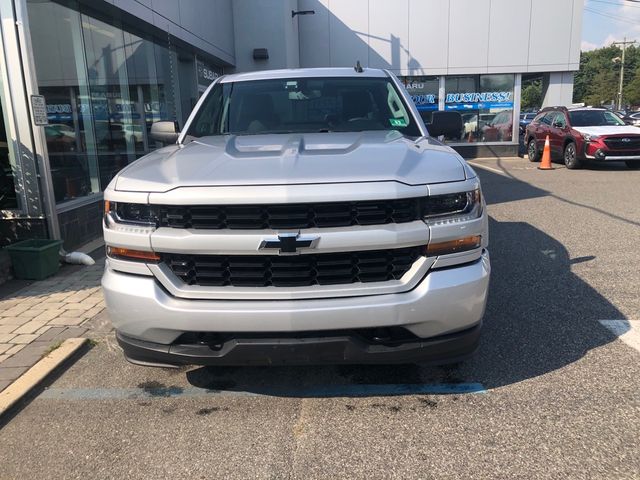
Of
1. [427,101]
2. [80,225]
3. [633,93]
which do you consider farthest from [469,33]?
[633,93]

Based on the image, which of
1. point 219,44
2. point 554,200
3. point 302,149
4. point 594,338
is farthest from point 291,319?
point 219,44

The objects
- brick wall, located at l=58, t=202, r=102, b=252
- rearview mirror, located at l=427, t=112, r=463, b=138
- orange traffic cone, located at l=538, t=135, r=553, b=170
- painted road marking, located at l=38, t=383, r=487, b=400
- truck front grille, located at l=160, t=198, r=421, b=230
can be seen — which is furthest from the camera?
orange traffic cone, located at l=538, t=135, r=553, b=170

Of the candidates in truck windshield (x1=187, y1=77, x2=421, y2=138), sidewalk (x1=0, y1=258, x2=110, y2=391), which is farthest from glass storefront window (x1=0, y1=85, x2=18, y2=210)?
truck windshield (x1=187, y1=77, x2=421, y2=138)

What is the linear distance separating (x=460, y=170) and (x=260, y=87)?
7.49 ft

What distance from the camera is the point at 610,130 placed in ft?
48.3

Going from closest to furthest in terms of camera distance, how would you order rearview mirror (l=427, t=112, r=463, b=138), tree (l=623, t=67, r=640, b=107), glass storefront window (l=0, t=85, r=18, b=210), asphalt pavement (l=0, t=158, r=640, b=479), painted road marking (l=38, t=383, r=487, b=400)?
asphalt pavement (l=0, t=158, r=640, b=479)
painted road marking (l=38, t=383, r=487, b=400)
rearview mirror (l=427, t=112, r=463, b=138)
glass storefront window (l=0, t=85, r=18, b=210)
tree (l=623, t=67, r=640, b=107)

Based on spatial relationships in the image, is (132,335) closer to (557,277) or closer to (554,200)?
(557,277)

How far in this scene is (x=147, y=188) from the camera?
284 centimetres

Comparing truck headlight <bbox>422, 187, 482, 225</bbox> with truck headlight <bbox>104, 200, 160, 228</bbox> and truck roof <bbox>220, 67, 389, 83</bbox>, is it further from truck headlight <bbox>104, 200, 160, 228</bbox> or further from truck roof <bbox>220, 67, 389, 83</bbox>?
truck roof <bbox>220, 67, 389, 83</bbox>

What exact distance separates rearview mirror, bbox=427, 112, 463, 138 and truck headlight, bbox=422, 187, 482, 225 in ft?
5.52

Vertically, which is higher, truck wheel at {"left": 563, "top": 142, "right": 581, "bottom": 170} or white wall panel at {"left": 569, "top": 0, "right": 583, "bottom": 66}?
white wall panel at {"left": 569, "top": 0, "right": 583, "bottom": 66}

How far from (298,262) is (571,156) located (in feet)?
48.2

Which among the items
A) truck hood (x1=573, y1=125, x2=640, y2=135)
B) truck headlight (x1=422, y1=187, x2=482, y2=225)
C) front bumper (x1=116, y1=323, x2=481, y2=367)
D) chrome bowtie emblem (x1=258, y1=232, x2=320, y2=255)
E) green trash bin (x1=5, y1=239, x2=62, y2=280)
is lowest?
green trash bin (x1=5, y1=239, x2=62, y2=280)

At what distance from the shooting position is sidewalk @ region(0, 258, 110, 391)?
154 inches
